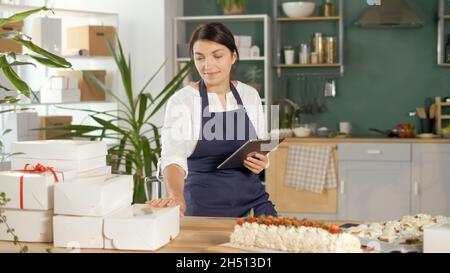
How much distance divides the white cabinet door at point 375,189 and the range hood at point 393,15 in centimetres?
121

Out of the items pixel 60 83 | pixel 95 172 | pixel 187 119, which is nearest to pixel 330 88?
pixel 60 83

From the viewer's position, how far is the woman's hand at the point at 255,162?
315 centimetres

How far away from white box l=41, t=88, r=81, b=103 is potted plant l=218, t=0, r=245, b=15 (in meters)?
1.63

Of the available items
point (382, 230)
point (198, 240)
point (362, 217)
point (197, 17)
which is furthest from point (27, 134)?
point (382, 230)

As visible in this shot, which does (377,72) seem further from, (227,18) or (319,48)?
(227,18)

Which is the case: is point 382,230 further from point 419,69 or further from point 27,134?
point 419,69

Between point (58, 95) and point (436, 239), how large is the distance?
14.0 feet

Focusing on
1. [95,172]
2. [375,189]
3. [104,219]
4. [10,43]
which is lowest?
[375,189]

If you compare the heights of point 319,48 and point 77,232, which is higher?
point 319,48

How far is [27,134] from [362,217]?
2.87 meters

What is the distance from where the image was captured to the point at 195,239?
8.12ft

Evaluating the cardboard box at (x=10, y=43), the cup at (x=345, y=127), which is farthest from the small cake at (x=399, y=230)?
the cup at (x=345, y=127)

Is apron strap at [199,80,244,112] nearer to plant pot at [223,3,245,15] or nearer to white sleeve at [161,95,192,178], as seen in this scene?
white sleeve at [161,95,192,178]

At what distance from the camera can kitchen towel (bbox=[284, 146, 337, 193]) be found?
6.29m
